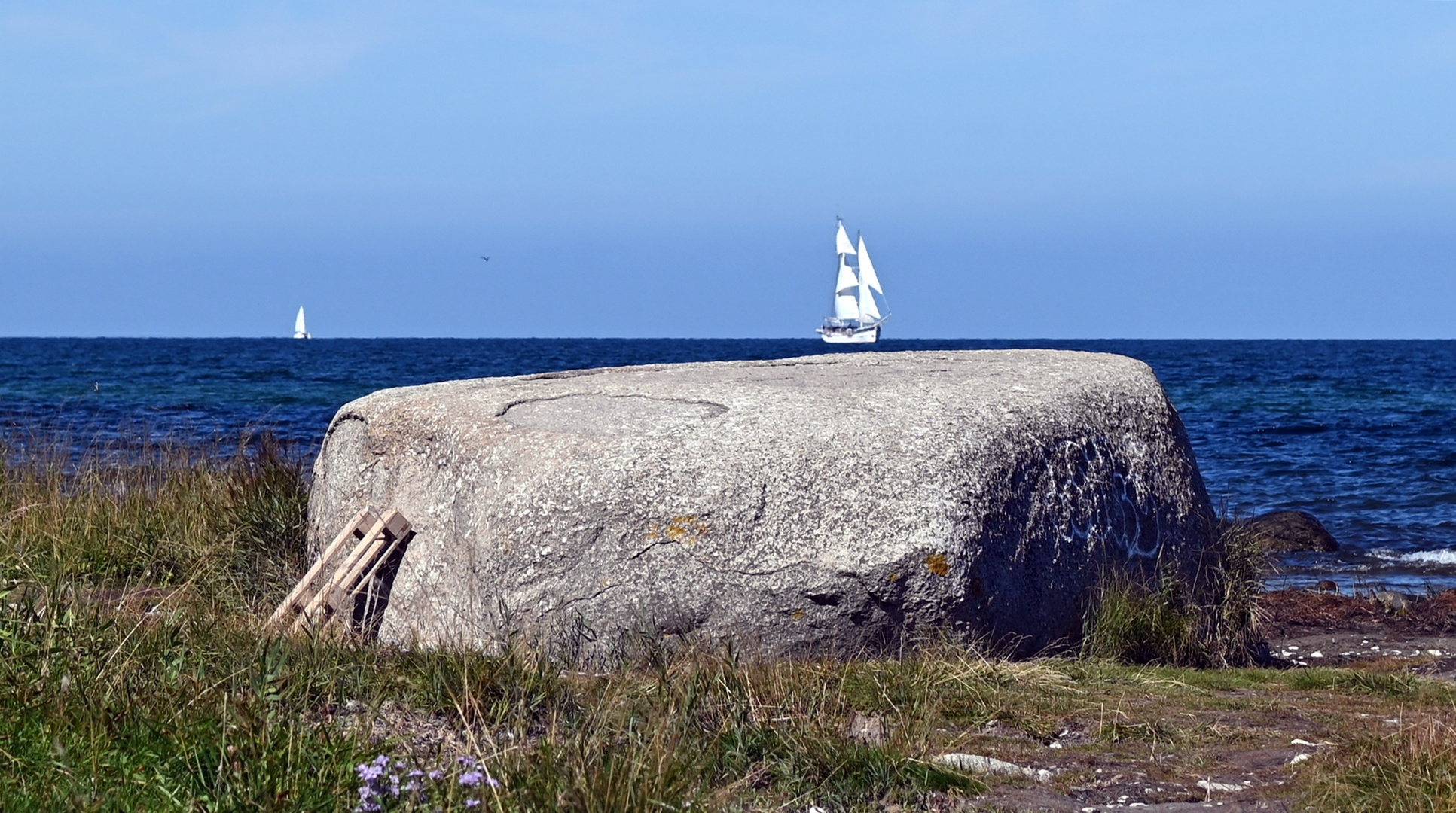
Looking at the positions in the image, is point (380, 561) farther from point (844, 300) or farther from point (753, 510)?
point (844, 300)

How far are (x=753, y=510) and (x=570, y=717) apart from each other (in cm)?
153

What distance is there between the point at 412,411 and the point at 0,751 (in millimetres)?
3035

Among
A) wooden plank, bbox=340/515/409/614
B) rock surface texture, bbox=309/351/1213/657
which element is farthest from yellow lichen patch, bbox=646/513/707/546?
wooden plank, bbox=340/515/409/614

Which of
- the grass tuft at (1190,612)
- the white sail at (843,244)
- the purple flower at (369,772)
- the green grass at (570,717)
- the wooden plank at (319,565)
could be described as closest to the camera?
the purple flower at (369,772)

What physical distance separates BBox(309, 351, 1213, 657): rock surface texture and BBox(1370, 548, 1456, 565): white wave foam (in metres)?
7.02

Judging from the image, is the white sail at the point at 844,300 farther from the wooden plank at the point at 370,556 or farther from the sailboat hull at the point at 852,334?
the wooden plank at the point at 370,556

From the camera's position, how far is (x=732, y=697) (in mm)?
4152

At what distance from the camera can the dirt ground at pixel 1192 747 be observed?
12.7 ft

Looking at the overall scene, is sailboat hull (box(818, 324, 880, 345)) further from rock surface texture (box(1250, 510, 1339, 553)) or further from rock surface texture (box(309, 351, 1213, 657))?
rock surface texture (box(309, 351, 1213, 657))

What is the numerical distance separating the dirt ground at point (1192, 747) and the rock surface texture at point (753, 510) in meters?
0.83

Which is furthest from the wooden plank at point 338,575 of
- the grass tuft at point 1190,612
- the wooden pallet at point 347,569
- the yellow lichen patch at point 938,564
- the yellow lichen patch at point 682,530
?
the grass tuft at point 1190,612

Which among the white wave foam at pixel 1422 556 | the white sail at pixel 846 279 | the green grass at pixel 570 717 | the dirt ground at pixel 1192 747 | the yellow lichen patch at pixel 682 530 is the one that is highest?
the white sail at pixel 846 279

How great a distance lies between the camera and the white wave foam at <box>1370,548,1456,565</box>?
11812 millimetres

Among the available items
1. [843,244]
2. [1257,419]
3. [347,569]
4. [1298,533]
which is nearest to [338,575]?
[347,569]
